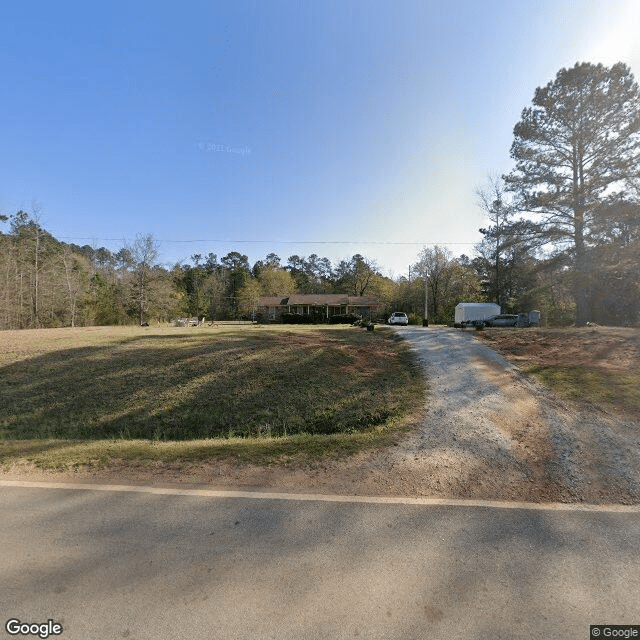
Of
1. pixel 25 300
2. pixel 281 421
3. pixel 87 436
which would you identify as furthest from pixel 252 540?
pixel 25 300

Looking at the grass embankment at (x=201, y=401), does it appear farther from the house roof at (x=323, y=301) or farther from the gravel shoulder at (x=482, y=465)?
the house roof at (x=323, y=301)

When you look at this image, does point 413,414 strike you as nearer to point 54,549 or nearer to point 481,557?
point 481,557

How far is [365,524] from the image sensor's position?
315 cm

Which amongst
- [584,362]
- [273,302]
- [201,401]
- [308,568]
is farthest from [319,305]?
[308,568]

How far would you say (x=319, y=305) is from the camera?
1991 inches

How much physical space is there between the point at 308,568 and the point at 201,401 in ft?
25.5

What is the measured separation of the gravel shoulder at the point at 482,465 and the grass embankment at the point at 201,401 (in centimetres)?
42

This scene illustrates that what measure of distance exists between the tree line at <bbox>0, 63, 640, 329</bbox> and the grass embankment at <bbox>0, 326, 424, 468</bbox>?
15.5m

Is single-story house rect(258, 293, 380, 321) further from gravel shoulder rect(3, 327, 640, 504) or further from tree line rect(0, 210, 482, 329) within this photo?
gravel shoulder rect(3, 327, 640, 504)

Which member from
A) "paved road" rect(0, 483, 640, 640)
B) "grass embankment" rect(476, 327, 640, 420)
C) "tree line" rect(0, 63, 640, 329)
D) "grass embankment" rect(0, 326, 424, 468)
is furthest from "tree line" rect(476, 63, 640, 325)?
"paved road" rect(0, 483, 640, 640)

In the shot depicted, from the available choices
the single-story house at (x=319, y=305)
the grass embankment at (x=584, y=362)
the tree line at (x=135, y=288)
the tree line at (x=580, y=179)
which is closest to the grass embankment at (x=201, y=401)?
the grass embankment at (x=584, y=362)

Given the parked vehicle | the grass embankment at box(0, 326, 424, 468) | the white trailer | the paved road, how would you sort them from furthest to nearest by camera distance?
the white trailer, the parked vehicle, the grass embankment at box(0, 326, 424, 468), the paved road

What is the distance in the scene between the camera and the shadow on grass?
7.99 metres

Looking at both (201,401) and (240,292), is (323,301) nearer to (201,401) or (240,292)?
(240,292)
